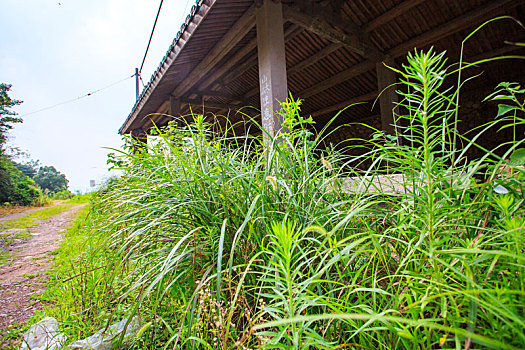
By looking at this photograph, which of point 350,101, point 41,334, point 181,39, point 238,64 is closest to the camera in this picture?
point 41,334

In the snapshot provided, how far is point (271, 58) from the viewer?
8.18 ft

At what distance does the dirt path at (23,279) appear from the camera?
170 centimetres

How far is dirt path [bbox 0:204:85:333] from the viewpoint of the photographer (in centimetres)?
170

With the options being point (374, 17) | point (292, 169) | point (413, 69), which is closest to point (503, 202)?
point (413, 69)

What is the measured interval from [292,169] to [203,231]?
0.47 m

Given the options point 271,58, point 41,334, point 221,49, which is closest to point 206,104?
point 221,49

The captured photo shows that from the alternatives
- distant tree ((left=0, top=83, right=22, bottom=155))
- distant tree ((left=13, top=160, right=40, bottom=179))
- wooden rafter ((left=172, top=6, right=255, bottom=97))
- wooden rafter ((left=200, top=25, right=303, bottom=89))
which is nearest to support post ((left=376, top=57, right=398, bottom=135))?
wooden rafter ((left=200, top=25, right=303, bottom=89))

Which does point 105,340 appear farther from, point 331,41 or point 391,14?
point 391,14

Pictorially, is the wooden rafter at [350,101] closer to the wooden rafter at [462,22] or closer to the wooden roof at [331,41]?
the wooden roof at [331,41]

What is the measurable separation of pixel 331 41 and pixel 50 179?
45.6 metres

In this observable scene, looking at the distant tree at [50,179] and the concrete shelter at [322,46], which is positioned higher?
the distant tree at [50,179]

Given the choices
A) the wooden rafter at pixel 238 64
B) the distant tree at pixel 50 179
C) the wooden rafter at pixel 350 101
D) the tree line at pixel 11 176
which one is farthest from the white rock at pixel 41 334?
the distant tree at pixel 50 179

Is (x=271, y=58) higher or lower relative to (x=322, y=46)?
lower

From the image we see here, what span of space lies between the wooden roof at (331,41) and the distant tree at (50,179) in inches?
1570
